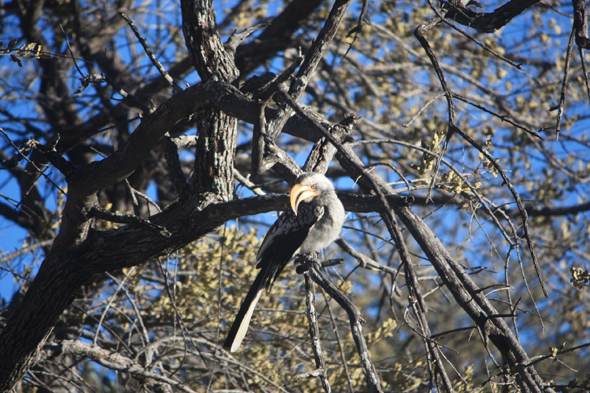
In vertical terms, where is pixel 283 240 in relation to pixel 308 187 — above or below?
below

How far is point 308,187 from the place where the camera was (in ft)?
8.94

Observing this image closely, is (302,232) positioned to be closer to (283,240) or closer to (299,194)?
(283,240)

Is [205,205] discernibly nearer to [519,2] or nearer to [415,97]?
[519,2]

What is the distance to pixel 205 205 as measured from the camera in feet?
7.87

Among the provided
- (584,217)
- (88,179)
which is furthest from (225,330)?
(584,217)

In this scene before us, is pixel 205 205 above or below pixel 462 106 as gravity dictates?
below

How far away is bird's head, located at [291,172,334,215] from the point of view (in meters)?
2.46

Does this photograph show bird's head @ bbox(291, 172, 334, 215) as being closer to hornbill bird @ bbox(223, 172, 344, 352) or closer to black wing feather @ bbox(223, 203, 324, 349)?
hornbill bird @ bbox(223, 172, 344, 352)

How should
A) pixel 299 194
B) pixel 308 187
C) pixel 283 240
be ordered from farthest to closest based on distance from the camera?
pixel 283 240, pixel 308 187, pixel 299 194

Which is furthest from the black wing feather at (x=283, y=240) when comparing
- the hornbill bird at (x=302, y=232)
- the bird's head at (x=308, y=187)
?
the bird's head at (x=308, y=187)

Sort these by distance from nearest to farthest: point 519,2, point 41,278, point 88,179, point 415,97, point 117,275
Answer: point 519,2 < point 88,179 < point 41,278 < point 117,275 < point 415,97

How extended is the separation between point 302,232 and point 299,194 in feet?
1.50

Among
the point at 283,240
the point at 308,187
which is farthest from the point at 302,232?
the point at 308,187

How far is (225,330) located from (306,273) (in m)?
1.37
